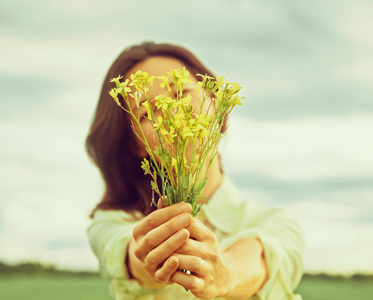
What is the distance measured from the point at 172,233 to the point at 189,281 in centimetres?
15

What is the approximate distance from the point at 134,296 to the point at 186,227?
0.91 metres

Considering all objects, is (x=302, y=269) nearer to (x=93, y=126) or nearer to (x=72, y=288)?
(x=93, y=126)

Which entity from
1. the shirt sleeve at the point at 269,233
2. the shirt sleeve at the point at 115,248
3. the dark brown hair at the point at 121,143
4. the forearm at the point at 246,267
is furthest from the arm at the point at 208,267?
the dark brown hair at the point at 121,143

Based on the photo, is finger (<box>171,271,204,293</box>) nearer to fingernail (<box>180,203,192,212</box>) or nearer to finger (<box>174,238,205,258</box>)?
finger (<box>174,238,205,258</box>)

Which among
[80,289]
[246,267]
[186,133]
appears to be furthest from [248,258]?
[80,289]

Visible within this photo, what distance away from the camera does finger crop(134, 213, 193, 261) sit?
1.43 metres

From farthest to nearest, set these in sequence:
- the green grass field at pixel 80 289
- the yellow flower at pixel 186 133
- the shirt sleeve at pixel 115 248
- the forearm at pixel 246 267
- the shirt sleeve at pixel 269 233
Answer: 1. the green grass field at pixel 80 289
2. the shirt sleeve at pixel 115 248
3. the shirt sleeve at pixel 269 233
4. the forearm at pixel 246 267
5. the yellow flower at pixel 186 133

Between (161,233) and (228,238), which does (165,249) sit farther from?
(228,238)

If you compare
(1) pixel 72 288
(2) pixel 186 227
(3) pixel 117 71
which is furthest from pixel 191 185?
(1) pixel 72 288

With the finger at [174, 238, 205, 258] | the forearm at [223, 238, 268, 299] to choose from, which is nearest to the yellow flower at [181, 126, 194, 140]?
the finger at [174, 238, 205, 258]

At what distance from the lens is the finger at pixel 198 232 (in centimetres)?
147

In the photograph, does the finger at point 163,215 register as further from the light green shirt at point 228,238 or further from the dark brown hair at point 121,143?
the dark brown hair at point 121,143

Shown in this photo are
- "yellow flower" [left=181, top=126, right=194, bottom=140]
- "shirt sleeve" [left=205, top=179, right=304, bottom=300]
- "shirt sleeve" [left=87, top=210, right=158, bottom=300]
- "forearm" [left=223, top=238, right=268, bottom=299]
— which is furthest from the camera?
"shirt sleeve" [left=87, top=210, right=158, bottom=300]

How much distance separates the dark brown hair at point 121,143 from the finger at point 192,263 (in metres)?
0.97
